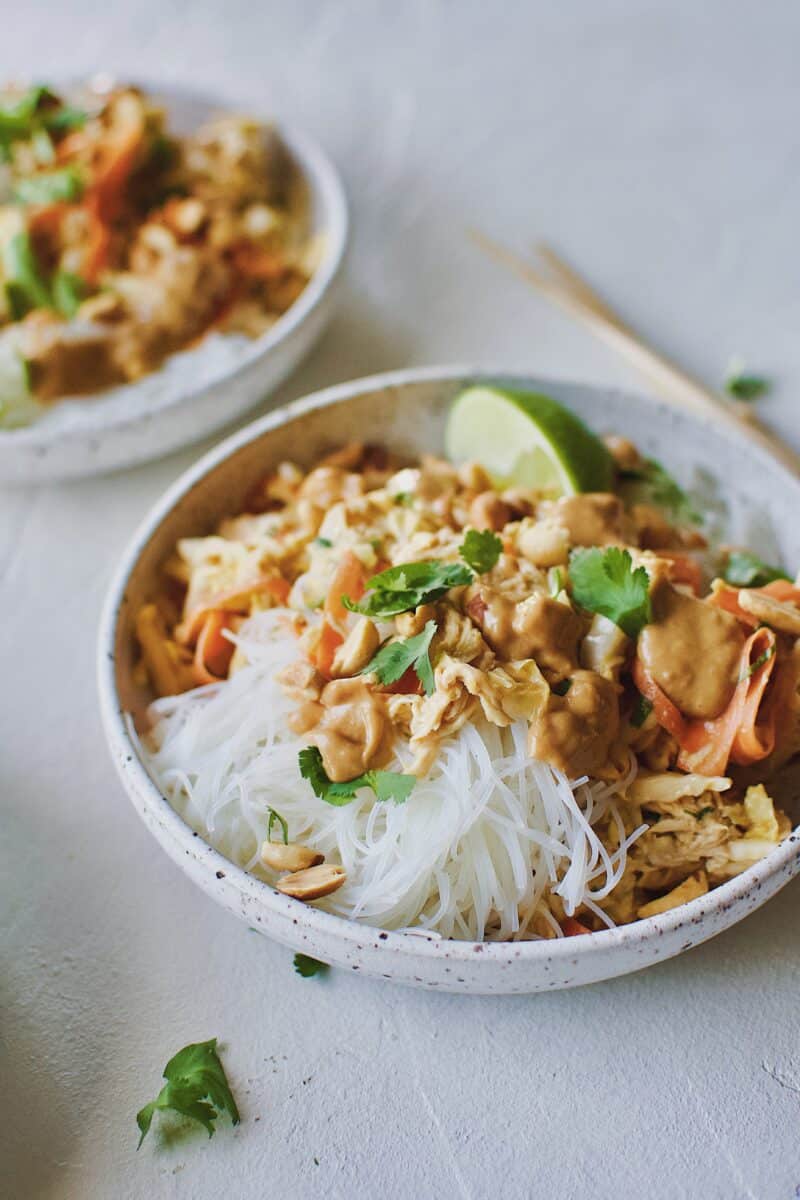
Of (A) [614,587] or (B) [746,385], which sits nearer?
(A) [614,587]

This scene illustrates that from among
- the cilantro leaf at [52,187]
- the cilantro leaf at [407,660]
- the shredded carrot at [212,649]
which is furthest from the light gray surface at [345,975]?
the cilantro leaf at [52,187]

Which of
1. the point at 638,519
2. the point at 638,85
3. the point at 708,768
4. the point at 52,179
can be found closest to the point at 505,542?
the point at 638,519

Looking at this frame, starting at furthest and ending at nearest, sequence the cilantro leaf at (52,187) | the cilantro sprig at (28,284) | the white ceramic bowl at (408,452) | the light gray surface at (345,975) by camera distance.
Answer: the cilantro leaf at (52,187) → the cilantro sprig at (28,284) → the light gray surface at (345,975) → the white ceramic bowl at (408,452)

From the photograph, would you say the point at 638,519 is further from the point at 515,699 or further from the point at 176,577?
the point at 176,577

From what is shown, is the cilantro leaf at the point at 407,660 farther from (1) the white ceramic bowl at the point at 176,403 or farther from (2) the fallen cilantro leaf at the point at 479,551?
(1) the white ceramic bowl at the point at 176,403

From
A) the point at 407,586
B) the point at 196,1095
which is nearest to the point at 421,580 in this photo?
the point at 407,586

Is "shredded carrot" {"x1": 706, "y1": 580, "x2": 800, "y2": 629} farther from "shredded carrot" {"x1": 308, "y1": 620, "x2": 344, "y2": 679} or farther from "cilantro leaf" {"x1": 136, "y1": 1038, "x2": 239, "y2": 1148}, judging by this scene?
"cilantro leaf" {"x1": 136, "y1": 1038, "x2": 239, "y2": 1148}

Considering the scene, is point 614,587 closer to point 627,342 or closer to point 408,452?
point 408,452
